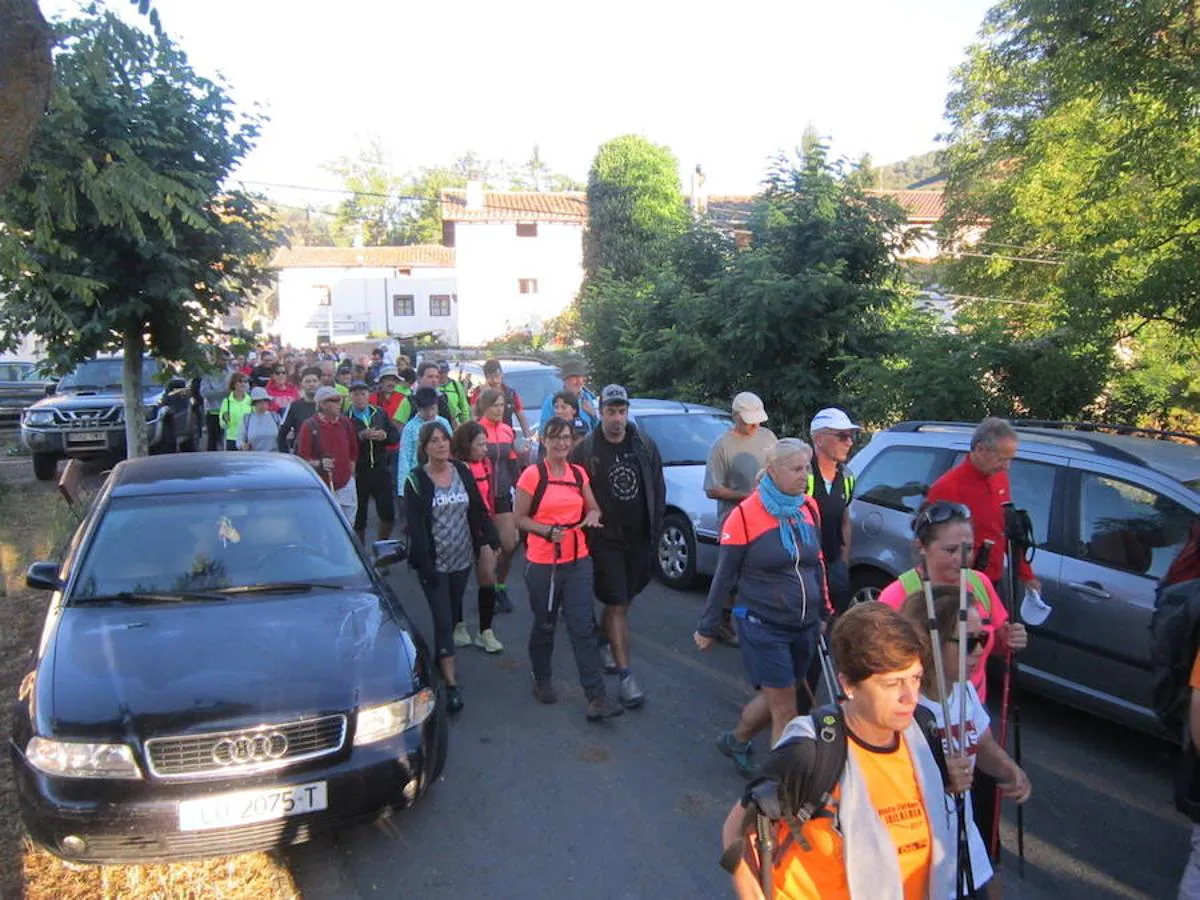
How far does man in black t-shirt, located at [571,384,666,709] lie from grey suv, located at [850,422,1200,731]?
1.97m

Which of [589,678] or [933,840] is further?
[589,678]

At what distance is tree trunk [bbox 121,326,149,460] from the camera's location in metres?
9.52

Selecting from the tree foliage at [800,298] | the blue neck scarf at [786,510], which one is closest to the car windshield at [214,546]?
the blue neck scarf at [786,510]

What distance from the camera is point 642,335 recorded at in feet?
50.2

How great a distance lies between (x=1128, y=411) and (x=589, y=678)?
6.20 m

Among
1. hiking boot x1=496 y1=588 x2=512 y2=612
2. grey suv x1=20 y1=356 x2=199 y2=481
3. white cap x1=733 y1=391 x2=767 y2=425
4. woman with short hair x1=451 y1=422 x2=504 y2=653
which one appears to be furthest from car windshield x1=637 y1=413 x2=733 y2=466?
grey suv x1=20 y1=356 x2=199 y2=481

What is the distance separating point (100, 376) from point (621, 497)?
45.0 ft

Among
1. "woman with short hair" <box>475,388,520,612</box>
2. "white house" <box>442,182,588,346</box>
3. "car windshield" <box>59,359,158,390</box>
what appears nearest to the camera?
"woman with short hair" <box>475,388,520,612</box>

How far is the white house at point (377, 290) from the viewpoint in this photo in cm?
5488

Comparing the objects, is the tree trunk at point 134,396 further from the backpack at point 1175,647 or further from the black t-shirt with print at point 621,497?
the backpack at point 1175,647

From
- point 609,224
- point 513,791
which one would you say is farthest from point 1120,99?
point 609,224

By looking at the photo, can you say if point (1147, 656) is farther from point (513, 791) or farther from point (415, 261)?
point (415, 261)

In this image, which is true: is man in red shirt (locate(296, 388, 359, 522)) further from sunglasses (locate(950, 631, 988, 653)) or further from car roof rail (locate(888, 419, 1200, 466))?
sunglasses (locate(950, 631, 988, 653))

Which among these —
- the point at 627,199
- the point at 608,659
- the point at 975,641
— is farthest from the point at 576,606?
the point at 627,199
